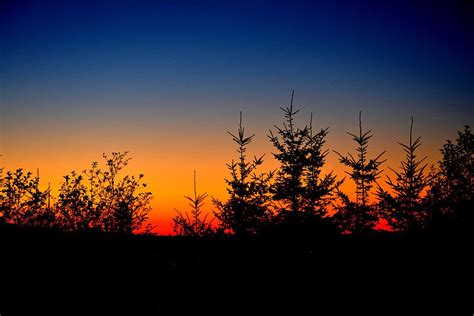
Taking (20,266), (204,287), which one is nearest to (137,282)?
(204,287)

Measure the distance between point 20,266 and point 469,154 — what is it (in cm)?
3309

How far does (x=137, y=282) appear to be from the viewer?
9.80 m

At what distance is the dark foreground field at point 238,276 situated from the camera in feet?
27.2

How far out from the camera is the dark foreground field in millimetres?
8305

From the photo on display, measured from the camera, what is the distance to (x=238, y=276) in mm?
10289

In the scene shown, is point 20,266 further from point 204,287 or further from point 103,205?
point 103,205

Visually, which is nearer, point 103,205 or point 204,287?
point 204,287

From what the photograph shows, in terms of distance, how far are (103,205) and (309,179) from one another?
18.1m

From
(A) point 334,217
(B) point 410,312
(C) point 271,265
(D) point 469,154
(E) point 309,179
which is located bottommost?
(B) point 410,312

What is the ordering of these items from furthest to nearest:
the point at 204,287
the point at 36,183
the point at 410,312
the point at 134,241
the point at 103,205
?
the point at 103,205
the point at 36,183
the point at 134,241
the point at 204,287
the point at 410,312

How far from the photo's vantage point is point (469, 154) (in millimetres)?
28562

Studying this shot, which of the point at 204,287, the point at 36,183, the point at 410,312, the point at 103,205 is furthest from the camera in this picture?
the point at 103,205

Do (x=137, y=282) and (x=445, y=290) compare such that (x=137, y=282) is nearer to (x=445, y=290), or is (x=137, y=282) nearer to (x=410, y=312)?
(x=410, y=312)

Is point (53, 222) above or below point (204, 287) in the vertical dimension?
above
